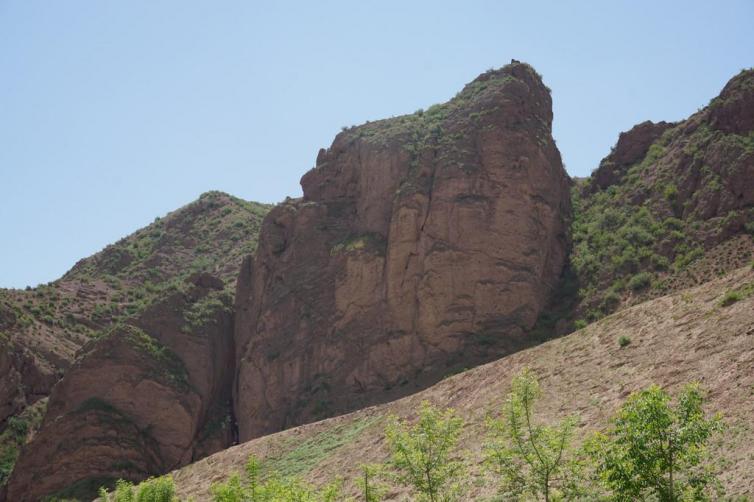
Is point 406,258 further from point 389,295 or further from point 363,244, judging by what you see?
point 363,244

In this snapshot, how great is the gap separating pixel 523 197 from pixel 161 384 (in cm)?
1784

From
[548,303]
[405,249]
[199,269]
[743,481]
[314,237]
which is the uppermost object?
[199,269]

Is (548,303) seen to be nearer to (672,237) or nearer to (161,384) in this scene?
(672,237)

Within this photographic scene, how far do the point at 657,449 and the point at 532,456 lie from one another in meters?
3.61

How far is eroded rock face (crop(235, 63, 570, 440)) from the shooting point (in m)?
43.6

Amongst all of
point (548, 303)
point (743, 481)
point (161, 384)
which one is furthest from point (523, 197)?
point (743, 481)

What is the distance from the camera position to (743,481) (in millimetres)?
21344

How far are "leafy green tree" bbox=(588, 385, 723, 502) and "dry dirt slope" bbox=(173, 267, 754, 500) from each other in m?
2.54

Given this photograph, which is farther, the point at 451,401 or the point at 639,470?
the point at 451,401

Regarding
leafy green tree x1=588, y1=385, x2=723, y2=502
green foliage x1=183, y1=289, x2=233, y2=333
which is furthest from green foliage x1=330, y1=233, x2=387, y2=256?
leafy green tree x1=588, y1=385, x2=723, y2=502

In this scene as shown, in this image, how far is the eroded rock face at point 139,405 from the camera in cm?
4366

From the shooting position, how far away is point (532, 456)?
2209cm

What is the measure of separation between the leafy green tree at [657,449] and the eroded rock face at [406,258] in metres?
22.4

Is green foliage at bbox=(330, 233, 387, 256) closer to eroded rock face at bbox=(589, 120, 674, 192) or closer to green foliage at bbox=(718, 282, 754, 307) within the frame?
eroded rock face at bbox=(589, 120, 674, 192)
